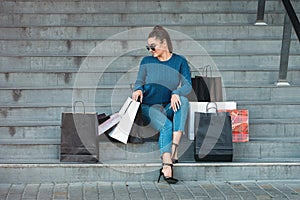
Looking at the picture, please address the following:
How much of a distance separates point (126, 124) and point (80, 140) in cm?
45

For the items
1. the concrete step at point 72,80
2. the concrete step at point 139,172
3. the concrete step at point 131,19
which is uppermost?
the concrete step at point 131,19

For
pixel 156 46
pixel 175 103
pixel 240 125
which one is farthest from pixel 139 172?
pixel 156 46

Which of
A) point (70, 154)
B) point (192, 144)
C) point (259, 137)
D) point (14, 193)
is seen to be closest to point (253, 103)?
point (259, 137)

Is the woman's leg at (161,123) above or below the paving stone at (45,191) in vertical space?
above

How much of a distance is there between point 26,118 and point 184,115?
5.20ft

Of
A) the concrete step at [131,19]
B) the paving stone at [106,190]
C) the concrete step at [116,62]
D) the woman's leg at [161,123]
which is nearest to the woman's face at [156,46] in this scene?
the woman's leg at [161,123]

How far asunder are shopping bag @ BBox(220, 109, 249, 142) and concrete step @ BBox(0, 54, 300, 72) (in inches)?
43.7

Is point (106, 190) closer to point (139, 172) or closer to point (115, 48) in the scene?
point (139, 172)

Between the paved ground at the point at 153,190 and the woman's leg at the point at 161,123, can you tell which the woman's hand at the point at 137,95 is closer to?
the woman's leg at the point at 161,123

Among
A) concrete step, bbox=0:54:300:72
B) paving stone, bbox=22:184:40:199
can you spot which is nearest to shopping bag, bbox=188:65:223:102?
concrete step, bbox=0:54:300:72

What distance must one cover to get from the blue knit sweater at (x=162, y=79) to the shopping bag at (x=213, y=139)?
0.37 meters

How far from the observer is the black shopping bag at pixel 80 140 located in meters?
6.12

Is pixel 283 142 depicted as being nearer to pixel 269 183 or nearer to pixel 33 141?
pixel 269 183

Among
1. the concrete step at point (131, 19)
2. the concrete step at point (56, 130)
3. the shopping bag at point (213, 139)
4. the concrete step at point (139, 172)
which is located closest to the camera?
the concrete step at point (139, 172)
